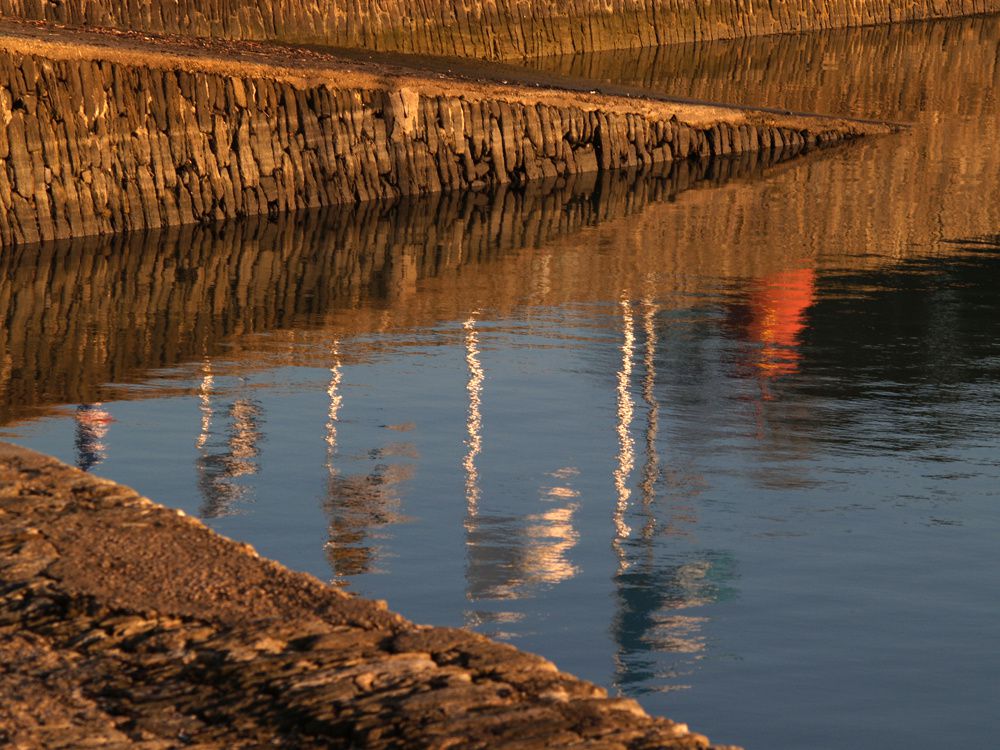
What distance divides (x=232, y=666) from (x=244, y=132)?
65.9 feet

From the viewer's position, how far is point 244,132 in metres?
30.0

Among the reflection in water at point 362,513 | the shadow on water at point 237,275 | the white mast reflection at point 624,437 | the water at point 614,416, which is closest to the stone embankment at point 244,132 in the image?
the shadow on water at point 237,275

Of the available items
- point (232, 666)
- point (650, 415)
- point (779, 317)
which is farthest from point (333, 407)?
point (232, 666)

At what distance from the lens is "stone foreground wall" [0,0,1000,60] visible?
40.3 metres

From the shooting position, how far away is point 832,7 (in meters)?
57.5

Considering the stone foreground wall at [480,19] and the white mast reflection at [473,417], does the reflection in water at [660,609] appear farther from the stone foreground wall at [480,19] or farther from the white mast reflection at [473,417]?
the stone foreground wall at [480,19]

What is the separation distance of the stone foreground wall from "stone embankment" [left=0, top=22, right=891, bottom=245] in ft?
22.4

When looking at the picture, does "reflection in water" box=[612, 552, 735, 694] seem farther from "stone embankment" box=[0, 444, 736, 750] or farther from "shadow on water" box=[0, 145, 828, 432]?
"shadow on water" box=[0, 145, 828, 432]

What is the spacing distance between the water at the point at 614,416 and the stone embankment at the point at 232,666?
192 cm

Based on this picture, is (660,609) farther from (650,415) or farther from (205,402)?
(205,402)

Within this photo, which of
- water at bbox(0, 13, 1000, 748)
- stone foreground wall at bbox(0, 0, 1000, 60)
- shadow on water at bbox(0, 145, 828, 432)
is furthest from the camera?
stone foreground wall at bbox(0, 0, 1000, 60)

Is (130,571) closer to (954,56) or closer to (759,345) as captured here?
(759,345)

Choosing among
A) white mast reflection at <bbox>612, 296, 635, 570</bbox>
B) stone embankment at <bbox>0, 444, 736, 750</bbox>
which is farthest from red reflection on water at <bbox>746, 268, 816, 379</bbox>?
stone embankment at <bbox>0, 444, 736, 750</bbox>

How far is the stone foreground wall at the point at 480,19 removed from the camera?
132 feet
